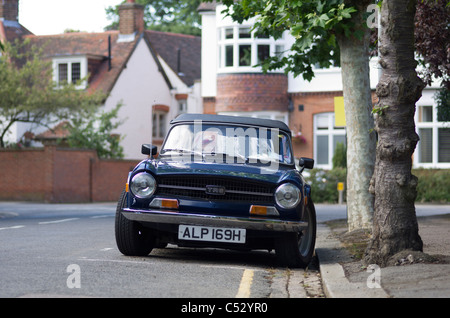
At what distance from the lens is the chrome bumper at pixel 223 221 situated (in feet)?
30.5

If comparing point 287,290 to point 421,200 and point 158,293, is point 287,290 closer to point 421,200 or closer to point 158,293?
point 158,293

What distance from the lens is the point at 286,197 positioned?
938 cm

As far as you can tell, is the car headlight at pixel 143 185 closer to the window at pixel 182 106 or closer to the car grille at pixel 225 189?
the car grille at pixel 225 189

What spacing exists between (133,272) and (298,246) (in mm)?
2251

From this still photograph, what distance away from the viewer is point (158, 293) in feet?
23.1

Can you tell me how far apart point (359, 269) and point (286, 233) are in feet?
3.54

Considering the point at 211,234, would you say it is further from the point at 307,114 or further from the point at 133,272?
the point at 307,114

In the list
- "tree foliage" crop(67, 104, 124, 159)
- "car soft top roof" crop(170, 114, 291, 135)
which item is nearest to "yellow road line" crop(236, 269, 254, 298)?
"car soft top roof" crop(170, 114, 291, 135)

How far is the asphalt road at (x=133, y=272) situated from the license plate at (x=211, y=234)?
302 mm

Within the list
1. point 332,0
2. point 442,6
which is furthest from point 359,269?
point 442,6

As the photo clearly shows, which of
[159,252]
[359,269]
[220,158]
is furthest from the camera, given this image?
[159,252]

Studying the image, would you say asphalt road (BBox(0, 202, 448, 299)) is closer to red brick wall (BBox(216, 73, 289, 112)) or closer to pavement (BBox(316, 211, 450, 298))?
pavement (BBox(316, 211, 450, 298))

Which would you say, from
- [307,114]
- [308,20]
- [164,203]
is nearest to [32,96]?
[307,114]

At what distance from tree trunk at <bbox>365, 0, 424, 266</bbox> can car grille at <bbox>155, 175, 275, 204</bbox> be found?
1261 millimetres
